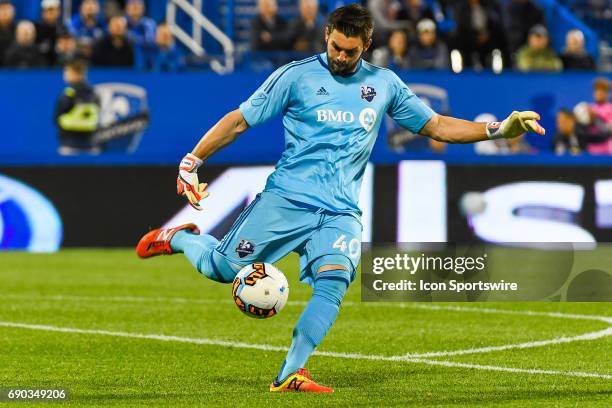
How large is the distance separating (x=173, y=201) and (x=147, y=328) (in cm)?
642

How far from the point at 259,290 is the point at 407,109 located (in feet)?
4.42

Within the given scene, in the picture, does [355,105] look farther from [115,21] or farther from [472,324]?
[115,21]

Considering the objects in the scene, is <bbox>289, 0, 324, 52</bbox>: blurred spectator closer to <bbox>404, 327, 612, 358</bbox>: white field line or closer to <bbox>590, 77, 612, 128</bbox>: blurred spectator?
<bbox>590, 77, 612, 128</bbox>: blurred spectator

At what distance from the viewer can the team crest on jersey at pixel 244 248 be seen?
7.68 metres

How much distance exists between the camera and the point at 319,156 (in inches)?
297

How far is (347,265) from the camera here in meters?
7.39

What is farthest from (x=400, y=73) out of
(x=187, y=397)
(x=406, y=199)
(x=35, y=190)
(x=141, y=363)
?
(x=187, y=397)

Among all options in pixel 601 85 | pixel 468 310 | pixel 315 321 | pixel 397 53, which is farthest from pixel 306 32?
pixel 315 321

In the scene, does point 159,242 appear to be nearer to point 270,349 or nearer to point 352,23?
point 270,349

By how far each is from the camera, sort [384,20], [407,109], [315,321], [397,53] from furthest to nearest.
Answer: [384,20]
[397,53]
[407,109]
[315,321]

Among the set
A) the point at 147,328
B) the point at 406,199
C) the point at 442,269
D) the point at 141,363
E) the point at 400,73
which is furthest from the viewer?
the point at 400,73

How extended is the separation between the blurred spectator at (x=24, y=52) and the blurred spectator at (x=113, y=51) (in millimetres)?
773

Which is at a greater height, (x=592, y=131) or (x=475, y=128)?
(x=475, y=128)

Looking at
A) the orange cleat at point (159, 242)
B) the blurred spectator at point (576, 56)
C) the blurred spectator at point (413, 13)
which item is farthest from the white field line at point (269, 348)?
the blurred spectator at point (576, 56)
